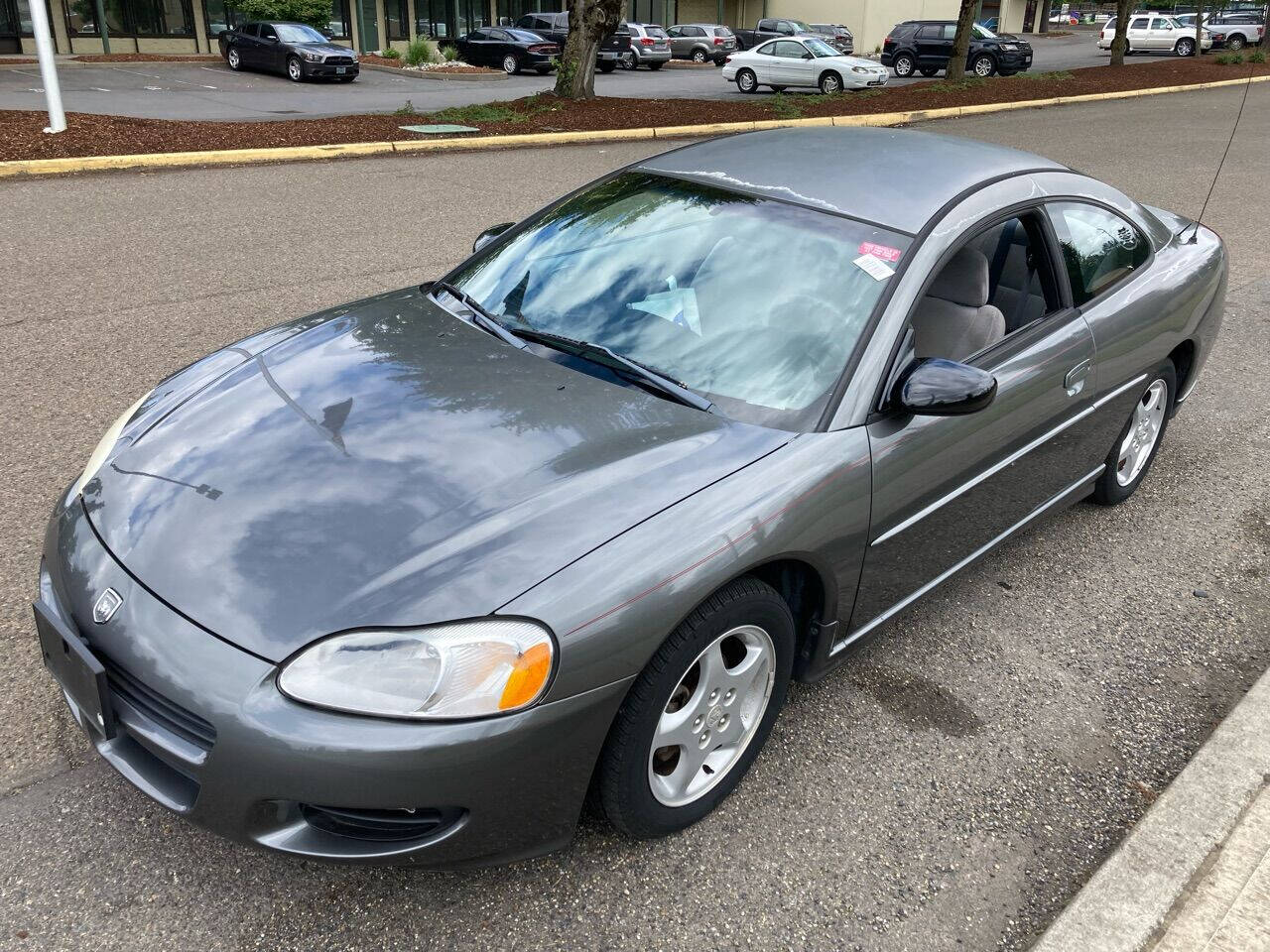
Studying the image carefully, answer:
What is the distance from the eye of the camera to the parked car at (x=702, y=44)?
3691cm

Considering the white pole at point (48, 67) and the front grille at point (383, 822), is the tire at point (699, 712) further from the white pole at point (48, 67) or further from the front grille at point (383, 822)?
the white pole at point (48, 67)

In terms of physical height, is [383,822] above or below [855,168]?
below

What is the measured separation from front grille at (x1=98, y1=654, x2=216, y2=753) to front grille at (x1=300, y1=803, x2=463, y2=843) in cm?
25

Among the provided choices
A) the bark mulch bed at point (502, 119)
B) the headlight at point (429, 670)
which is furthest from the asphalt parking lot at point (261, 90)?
the headlight at point (429, 670)

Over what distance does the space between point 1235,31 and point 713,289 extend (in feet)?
170

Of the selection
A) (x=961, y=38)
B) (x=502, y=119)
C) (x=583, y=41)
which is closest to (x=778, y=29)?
(x=961, y=38)

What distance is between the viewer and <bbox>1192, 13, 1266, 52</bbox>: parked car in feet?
144

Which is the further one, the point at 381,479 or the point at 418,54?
the point at 418,54

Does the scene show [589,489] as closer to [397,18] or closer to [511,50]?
[511,50]

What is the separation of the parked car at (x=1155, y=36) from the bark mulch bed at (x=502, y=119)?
21801 millimetres

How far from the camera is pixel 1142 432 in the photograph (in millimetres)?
4207

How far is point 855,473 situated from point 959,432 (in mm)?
511

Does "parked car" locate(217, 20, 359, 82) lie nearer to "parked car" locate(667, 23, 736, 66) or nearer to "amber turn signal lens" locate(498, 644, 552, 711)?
"parked car" locate(667, 23, 736, 66)

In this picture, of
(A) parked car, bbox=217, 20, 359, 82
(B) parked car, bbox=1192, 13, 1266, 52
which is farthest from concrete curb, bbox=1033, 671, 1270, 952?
(B) parked car, bbox=1192, 13, 1266, 52
